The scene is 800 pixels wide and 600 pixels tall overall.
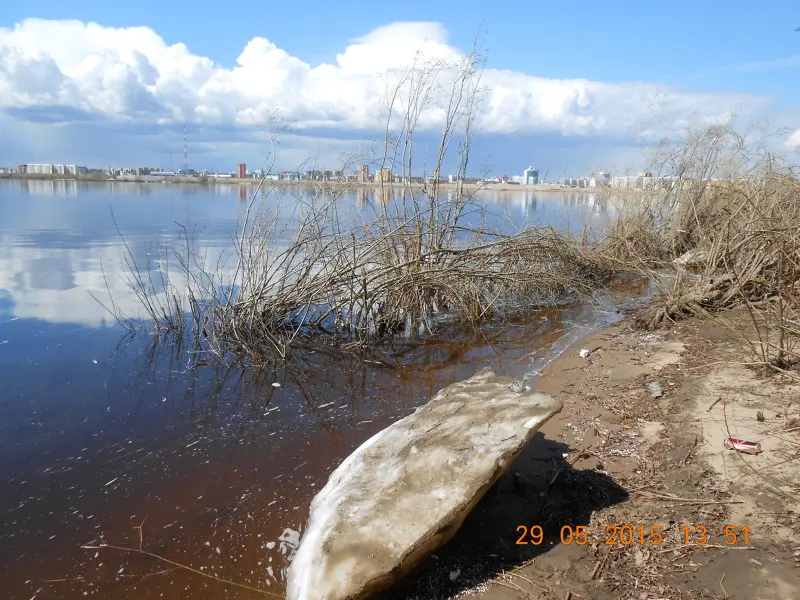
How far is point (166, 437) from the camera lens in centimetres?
527

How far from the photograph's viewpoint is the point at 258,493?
430 centimetres

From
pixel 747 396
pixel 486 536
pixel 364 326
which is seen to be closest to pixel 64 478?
pixel 486 536

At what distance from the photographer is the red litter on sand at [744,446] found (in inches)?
147

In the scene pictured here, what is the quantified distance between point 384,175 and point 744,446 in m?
6.80

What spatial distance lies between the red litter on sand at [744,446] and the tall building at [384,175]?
6568 mm

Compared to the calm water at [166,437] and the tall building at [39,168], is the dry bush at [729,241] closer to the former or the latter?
the calm water at [166,437]

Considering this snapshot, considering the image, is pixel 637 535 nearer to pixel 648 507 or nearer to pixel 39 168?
pixel 648 507

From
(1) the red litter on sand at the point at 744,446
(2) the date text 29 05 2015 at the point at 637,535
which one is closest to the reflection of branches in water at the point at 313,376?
(2) the date text 29 05 2015 at the point at 637,535

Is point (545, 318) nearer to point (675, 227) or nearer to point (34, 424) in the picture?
point (675, 227)

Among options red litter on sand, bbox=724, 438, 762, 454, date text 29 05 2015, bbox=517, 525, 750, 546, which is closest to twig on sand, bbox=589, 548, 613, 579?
date text 29 05 2015, bbox=517, 525, 750, 546

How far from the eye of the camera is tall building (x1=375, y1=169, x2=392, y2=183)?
29.6 feet

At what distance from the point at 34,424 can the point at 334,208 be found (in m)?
5.01

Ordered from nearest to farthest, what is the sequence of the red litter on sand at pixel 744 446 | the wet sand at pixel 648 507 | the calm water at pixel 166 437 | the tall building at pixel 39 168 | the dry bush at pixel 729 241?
→ 1. the wet sand at pixel 648 507
2. the calm water at pixel 166 437
3. the red litter on sand at pixel 744 446
4. the dry bush at pixel 729 241
5. the tall building at pixel 39 168

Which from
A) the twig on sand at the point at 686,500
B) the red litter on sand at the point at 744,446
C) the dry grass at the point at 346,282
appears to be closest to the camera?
the twig on sand at the point at 686,500
